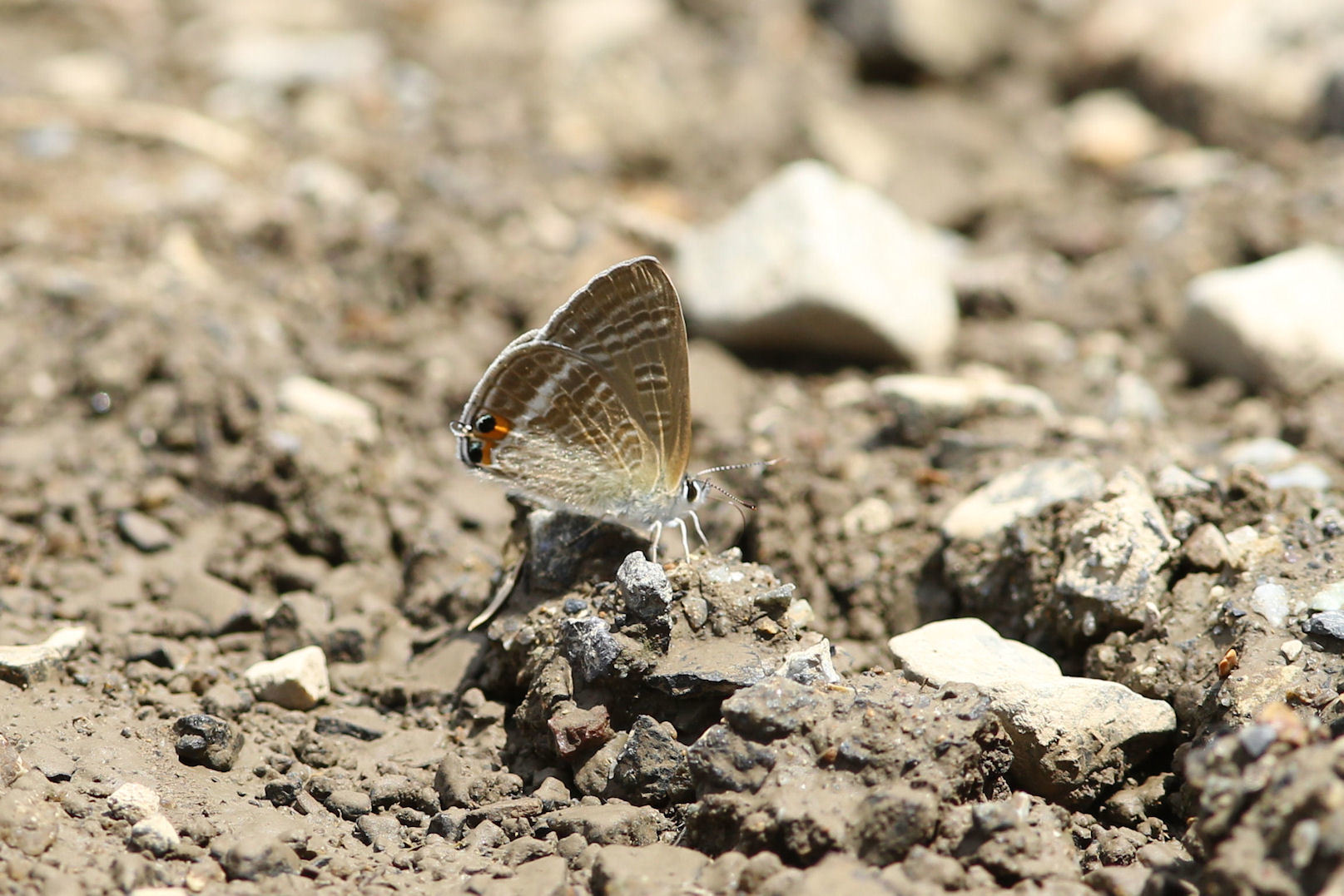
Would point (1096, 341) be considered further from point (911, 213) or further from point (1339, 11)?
point (1339, 11)

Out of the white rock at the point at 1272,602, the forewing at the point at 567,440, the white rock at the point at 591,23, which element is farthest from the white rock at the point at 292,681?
the white rock at the point at 591,23

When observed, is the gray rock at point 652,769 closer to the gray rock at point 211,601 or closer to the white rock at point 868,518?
the white rock at point 868,518

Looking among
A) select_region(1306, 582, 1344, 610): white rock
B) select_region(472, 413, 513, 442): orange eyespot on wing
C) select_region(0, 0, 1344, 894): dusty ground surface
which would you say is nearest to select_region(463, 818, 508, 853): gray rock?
select_region(0, 0, 1344, 894): dusty ground surface

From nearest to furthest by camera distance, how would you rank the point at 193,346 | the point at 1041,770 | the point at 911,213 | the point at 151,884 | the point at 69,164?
the point at 151,884
the point at 1041,770
the point at 193,346
the point at 69,164
the point at 911,213

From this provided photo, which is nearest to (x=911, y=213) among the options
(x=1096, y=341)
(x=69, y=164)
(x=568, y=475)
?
(x=1096, y=341)

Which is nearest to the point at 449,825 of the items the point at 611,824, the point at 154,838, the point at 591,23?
→ the point at 611,824

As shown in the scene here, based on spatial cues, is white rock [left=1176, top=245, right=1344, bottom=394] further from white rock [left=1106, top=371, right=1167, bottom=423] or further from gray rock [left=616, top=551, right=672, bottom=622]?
gray rock [left=616, top=551, right=672, bottom=622]
